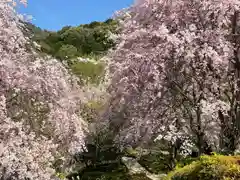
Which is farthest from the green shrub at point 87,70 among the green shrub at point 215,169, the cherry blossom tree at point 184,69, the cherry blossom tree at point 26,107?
the green shrub at point 215,169

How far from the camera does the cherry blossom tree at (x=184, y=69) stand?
43.7 ft

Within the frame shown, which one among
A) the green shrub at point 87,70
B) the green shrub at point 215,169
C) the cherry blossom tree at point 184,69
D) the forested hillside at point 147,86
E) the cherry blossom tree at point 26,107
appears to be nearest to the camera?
the green shrub at point 215,169

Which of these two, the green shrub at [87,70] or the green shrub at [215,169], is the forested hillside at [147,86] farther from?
the green shrub at [87,70]

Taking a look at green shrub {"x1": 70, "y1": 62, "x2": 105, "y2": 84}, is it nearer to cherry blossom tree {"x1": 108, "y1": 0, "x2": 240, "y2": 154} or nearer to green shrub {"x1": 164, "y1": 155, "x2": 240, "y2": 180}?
cherry blossom tree {"x1": 108, "y1": 0, "x2": 240, "y2": 154}

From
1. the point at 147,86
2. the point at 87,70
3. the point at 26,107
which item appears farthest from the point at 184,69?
the point at 87,70

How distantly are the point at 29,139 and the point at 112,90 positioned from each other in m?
6.04

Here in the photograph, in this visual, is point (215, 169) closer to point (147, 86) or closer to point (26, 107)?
point (147, 86)

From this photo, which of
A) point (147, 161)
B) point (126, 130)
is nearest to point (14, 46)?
point (126, 130)

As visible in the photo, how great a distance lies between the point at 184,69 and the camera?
13.4 meters

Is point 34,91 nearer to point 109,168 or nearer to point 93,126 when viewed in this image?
point 109,168

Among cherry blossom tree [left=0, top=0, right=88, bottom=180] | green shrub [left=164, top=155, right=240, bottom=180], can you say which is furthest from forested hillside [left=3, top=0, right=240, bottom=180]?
green shrub [left=164, top=155, right=240, bottom=180]

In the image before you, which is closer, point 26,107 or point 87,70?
point 26,107

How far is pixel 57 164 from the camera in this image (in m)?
17.6

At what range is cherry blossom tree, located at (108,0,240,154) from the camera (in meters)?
13.3
